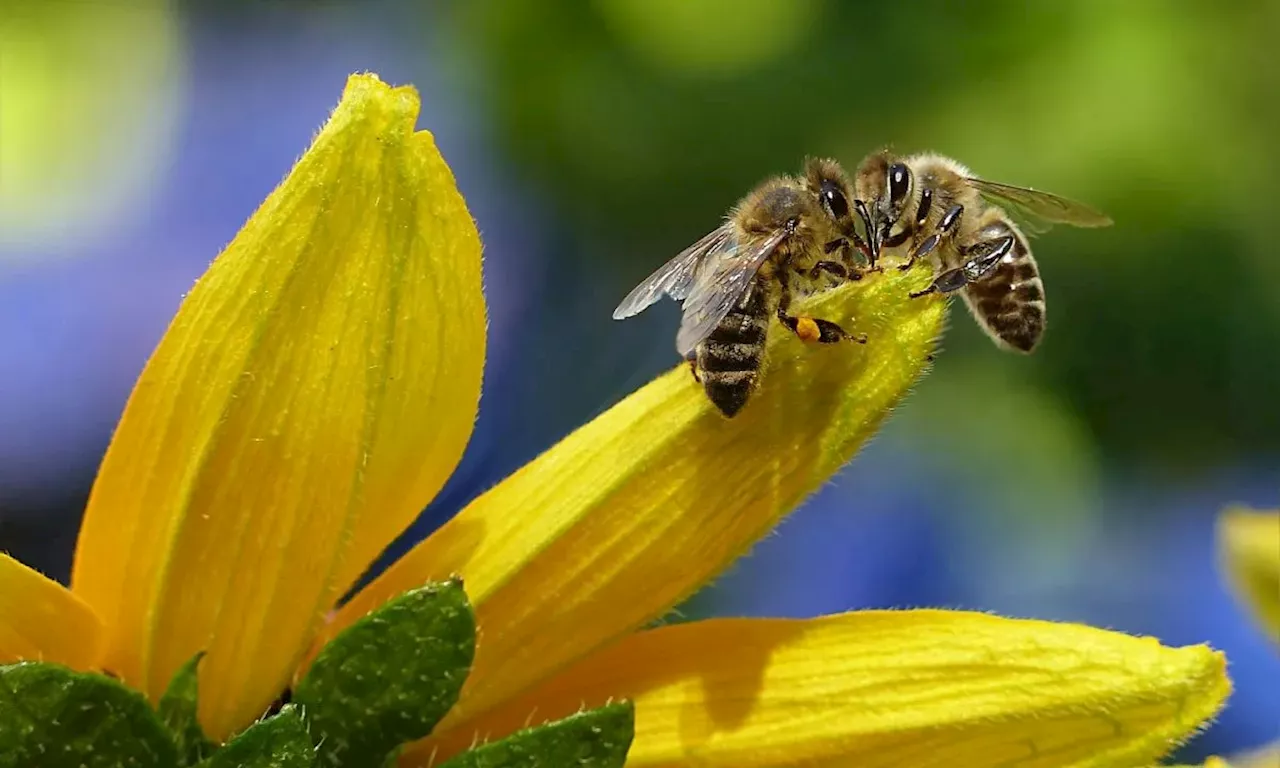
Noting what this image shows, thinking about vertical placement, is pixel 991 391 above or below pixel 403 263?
below

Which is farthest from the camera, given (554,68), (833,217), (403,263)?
(554,68)

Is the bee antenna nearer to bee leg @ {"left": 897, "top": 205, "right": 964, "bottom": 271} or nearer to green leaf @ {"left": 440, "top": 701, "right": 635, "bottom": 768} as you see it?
bee leg @ {"left": 897, "top": 205, "right": 964, "bottom": 271}

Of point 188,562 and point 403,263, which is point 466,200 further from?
point 188,562

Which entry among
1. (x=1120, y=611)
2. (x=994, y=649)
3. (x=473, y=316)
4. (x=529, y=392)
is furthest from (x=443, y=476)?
(x=1120, y=611)

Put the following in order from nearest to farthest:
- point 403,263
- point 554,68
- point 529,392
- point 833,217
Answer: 1. point 403,263
2. point 833,217
3. point 529,392
4. point 554,68

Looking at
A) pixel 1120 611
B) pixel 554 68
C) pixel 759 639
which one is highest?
pixel 554 68

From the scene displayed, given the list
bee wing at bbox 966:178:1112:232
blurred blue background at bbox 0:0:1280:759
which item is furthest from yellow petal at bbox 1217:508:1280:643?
blurred blue background at bbox 0:0:1280:759
